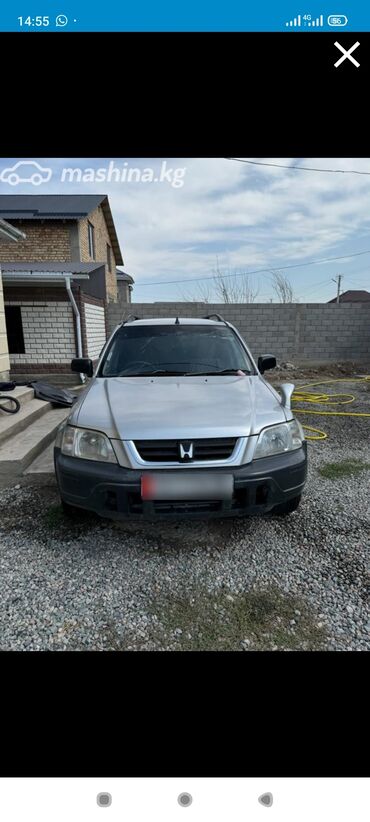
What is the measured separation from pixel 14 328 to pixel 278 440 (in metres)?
8.14

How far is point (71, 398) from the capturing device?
19.6 ft

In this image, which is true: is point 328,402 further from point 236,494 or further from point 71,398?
point 236,494

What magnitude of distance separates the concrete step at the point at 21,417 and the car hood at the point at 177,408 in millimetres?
1793

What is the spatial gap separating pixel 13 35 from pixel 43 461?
313 centimetres

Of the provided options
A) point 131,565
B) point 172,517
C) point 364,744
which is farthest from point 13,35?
point 364,744

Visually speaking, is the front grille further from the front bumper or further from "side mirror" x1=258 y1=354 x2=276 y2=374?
"side mirror" x1=258 y1=354 x2=276 y2=374

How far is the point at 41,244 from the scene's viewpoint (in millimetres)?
12961

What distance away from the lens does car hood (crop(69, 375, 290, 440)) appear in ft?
6.79

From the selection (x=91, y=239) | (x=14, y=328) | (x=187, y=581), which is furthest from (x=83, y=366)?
(x=91, y=239)

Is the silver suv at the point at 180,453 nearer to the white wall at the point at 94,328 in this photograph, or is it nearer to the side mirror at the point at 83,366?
the side mirror at the point at 83,366

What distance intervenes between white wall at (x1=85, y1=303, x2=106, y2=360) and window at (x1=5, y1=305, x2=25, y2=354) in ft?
5.04

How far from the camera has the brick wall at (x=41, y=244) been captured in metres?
12.8

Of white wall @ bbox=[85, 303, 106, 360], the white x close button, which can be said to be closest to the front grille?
the white x close button

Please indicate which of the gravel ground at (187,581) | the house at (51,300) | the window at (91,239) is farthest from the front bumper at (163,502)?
the window at (91,239)
